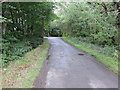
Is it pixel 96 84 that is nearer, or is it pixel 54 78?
pixel 96 84

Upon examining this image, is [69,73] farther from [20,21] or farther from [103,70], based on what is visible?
[20,21]

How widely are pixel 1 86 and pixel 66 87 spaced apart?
7.02ft

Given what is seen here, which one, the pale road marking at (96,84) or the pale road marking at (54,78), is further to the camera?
the pale road marking at (54,78)

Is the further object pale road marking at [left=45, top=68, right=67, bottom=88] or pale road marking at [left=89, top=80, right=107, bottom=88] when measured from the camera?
pale road marking at [left=45, top=68, right=67, bottom=88]

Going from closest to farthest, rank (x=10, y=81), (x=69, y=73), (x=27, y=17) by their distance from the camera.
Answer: (x=10, y=81)
(x=69, y=73)
(x=27, y=17)

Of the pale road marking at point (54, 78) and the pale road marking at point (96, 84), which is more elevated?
the pale road marking at point (54, 78)

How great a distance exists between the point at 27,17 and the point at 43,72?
7.73 m

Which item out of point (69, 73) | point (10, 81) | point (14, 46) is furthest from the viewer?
point (14, 46)

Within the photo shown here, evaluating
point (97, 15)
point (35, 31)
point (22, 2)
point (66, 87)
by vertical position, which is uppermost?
point (22, 2)

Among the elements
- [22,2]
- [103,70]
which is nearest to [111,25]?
[103,70]

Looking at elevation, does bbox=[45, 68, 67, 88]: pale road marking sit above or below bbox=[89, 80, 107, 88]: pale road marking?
above

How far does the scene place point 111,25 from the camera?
832cm

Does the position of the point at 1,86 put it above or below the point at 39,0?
below

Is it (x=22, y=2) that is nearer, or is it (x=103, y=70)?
(x=103, y=70)
